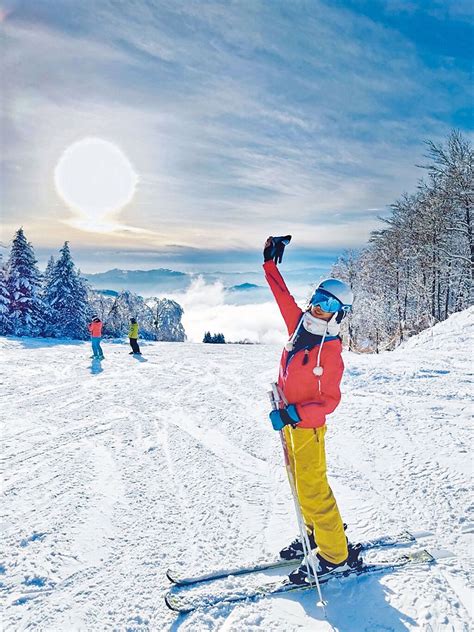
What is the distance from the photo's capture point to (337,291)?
3211 mm

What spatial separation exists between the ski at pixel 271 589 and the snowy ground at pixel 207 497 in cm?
7

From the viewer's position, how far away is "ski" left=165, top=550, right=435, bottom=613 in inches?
119

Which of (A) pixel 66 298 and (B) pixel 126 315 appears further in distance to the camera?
(B) pixel 126 315

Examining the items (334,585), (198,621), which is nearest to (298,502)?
(334,585)

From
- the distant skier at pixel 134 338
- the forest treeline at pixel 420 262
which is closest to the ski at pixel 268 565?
the distant skier at pixel 134 338

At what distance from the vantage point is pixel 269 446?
6250mm

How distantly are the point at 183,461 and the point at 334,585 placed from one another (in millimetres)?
3025

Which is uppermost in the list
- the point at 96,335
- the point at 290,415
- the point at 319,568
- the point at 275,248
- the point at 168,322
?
the point at 168,322

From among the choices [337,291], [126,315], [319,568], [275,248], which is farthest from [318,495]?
[126,315]

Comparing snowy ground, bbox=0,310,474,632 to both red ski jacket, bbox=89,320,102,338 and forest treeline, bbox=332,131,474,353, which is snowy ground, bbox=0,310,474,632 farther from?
forest treeline, bbox=332,131,474,353

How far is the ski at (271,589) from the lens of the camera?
3033 mm

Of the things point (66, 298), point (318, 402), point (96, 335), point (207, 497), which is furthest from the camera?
point (66, 298)

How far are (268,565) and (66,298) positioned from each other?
28033 mm

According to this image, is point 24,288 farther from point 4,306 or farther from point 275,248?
point 275,248
